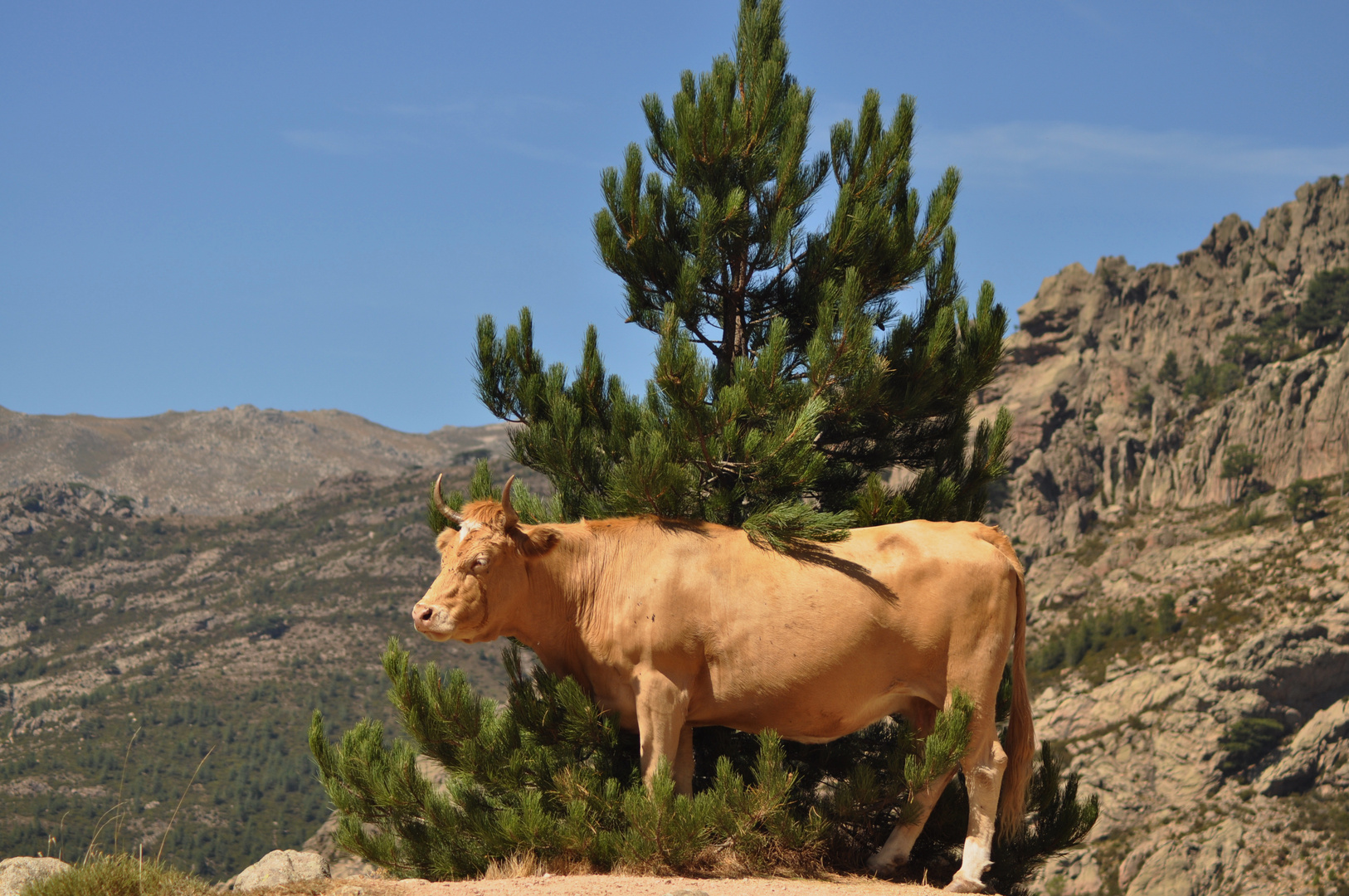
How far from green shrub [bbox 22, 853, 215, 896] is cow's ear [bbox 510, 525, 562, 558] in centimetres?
369

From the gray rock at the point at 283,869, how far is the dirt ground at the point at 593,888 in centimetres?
486

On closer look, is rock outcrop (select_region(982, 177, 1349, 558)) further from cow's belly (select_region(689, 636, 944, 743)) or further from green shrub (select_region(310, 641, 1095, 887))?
cow's belly (select_region(689, 636, 944, 743))

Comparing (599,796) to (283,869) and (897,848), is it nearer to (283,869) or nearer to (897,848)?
(897,848)

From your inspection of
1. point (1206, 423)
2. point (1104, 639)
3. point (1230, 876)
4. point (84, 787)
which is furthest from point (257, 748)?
point (1206, 423)

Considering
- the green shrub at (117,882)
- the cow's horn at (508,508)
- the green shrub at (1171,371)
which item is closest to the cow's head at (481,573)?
the cow's horn at (508,508)

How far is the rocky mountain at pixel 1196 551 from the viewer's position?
82.8 meters

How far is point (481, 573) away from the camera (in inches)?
423

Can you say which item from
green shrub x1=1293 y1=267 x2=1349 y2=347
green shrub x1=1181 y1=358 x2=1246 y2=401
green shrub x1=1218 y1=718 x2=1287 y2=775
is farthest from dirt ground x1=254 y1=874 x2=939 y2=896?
green shrub x1=1181 y1=358 x2=1246 y2=401

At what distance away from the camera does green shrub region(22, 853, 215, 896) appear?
8648mm

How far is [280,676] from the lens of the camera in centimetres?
16662

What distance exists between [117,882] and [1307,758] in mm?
91079

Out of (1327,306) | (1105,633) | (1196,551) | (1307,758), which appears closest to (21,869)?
(1307,758)

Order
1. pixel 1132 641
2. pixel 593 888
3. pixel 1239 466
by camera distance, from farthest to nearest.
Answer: pixel 1239 466 → pixel 1132 641 → pixel 593 888

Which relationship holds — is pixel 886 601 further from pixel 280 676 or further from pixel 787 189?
pixel 280 676
